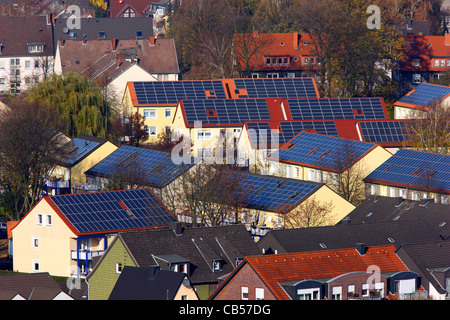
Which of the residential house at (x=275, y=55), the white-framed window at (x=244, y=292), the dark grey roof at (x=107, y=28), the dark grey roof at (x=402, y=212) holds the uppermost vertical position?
the dark grey roof at (x=107, y=28)

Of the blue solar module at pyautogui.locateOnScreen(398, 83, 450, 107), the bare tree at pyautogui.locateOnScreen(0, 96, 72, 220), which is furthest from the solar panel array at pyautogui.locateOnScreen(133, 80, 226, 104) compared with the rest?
the bare tree at pyautogui.locateOnScreen(0, 96, 72, 220)

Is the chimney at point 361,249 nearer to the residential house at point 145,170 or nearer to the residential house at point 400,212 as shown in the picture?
the residential house at point 400,212

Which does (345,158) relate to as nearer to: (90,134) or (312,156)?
(312,156)

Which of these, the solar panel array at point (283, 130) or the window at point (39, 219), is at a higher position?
the solar panel array at point (283, 130)

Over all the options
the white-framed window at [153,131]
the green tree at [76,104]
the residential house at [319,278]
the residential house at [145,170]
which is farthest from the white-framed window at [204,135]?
the residential house at [319,278]

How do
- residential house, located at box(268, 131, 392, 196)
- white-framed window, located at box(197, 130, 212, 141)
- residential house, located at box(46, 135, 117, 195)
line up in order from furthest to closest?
white-framed window, located at box(197, 130, 212, 141)
residential house, located at box(46, 135, 117, 195)
residential house, located at box(268, 131, 392, 196)

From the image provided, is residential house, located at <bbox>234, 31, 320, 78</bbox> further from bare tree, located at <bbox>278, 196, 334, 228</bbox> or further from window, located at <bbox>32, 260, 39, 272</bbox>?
window, located at <bbox>32, 260, 39, 272</bbox>
